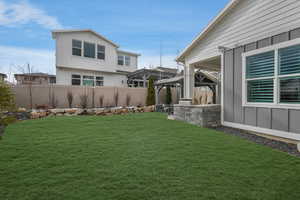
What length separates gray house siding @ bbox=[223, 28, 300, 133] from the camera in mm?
3645

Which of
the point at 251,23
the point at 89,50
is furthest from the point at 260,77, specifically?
the point at 89,50

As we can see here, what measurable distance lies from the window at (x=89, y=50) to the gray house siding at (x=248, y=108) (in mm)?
11430

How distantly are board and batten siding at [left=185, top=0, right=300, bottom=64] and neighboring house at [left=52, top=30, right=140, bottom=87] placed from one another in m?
10.1

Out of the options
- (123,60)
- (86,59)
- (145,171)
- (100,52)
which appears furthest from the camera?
(123,60)

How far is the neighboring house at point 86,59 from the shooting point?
1213 centimetres

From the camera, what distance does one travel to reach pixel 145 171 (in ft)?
7.50

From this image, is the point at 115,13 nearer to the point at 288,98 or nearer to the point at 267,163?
the point at 288,98

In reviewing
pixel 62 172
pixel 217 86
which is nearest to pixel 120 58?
pixel 217 86

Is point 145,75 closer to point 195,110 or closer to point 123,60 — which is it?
point 123,60

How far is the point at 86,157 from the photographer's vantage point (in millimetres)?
2805

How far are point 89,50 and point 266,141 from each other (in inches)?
535

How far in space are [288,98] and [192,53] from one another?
4.13 meters

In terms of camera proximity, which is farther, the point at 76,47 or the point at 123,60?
the point at 123,60

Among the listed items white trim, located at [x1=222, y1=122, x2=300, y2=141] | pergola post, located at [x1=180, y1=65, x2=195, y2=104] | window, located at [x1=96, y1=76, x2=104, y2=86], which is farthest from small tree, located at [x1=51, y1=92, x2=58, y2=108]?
white trim, located at [x1=222, y1=122, x2=300, y2=141]
